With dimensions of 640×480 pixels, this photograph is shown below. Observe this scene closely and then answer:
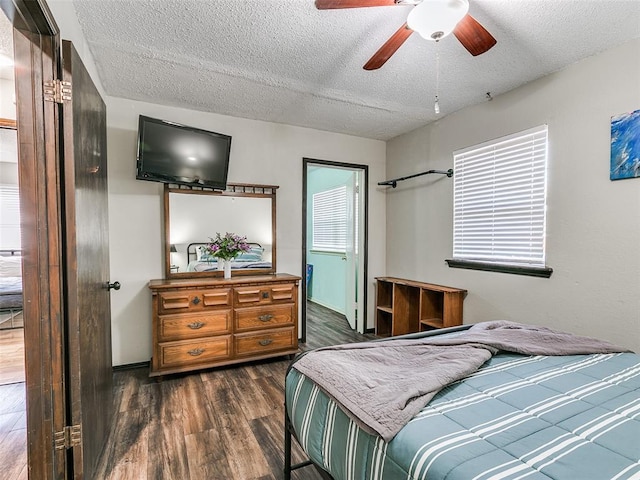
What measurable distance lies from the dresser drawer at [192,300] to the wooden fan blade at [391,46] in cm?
226

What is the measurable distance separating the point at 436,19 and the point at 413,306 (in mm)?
3089

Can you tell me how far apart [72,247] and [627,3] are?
312cm

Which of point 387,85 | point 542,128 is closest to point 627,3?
point 542,128

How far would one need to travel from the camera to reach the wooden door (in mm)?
1378

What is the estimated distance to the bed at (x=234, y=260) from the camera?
10.8ft

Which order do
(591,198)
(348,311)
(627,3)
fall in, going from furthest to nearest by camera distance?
(348,311) < (591,198) < (627,3)

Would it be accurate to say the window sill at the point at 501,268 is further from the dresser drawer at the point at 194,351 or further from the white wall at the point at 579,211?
the dresser drawer at the point at 194,351

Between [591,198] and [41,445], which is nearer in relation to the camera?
[41,445]

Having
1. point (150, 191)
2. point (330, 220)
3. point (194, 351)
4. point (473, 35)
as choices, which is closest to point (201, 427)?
point (194, 351)

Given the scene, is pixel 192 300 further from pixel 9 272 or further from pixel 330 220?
pixel 330 220

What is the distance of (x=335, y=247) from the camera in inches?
214

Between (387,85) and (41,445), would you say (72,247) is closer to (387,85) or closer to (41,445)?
(41,445)

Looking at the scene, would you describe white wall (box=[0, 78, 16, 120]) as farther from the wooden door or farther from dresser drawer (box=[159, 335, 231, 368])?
dresser drawer (box=[159, 335, 231, 368])

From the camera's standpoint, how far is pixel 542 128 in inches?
100.0
